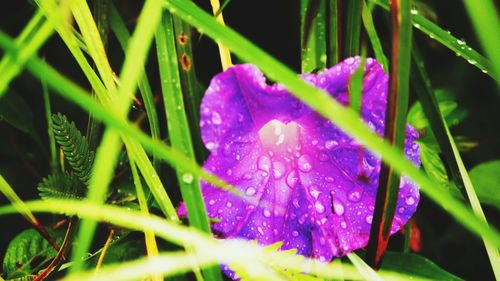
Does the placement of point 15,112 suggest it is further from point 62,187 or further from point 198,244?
point 198,244

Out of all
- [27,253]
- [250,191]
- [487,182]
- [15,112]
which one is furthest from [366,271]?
[15,112]

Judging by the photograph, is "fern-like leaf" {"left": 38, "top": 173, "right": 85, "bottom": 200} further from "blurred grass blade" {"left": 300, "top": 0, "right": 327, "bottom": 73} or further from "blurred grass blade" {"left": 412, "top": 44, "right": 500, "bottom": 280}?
"blurred grass blade" {"left": 412, "top": 44, "right": 500, "bottom": 280}

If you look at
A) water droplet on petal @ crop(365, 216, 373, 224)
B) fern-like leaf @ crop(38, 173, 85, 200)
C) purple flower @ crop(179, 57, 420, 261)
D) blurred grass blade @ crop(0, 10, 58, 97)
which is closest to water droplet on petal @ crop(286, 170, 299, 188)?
purple flower @ crop(179, 57, 420, 261)

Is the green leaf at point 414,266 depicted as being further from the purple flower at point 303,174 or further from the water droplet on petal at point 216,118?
the water droplet on petal at point 216,118

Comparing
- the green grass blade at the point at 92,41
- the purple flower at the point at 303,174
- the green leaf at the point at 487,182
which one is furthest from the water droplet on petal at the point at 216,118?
the green leaf at the point at 487,182

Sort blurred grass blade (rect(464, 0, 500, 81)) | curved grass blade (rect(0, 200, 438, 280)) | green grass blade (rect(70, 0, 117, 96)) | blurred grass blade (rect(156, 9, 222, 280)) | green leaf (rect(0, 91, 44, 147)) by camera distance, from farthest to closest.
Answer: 1. green leaf (rect(0, 91, 44, 147))
2. green grass blade (rect(70, 0, 117, 96))
3. blurred grass blade (rect(156, 9, 222, 280))
4. curved grass blade (rect(0, 200, 438, 280))
5. blurred grass blade (rect(464, 0, 500, 81))

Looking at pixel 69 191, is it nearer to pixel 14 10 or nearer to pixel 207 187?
pixel 207 187
